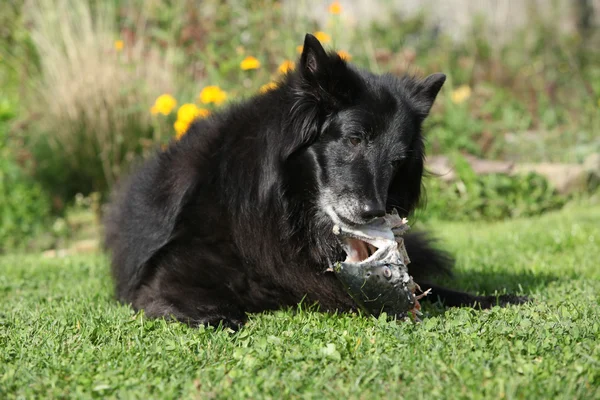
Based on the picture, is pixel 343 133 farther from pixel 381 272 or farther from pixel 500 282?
pixel 500 282

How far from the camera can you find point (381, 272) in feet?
10.6

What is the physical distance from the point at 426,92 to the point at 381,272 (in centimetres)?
125

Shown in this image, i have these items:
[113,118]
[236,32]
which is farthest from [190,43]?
[113,118]

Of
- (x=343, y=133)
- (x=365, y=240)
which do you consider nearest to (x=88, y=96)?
(x=343, y=133)

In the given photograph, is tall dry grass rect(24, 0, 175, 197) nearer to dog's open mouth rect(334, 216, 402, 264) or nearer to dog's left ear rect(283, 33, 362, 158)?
dog's left ear rect(283, 33, 362, 158)

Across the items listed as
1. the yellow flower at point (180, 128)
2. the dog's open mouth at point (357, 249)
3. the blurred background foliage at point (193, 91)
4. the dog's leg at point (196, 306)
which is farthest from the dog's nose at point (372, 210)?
the blurred background foliage at point (193, 91)

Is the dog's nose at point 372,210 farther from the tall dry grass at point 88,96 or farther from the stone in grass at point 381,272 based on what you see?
the tall dry grass at point 88,96

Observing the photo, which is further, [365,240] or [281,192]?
[281,192]

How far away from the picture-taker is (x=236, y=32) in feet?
28.9

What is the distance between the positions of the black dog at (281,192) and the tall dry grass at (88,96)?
3.92m

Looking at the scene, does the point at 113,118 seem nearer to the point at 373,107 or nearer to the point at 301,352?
the point at 373,107

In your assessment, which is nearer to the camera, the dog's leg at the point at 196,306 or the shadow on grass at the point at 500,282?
the dog's leg at the point at 196,306

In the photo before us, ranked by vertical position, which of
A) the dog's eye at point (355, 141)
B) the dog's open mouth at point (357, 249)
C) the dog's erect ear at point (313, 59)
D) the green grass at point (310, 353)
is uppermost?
the dog's erect ear at point (313, 59)

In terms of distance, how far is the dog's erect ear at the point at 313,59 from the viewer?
132 inches
